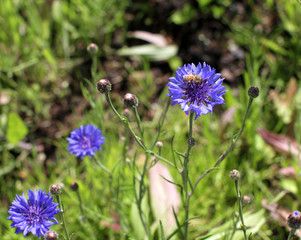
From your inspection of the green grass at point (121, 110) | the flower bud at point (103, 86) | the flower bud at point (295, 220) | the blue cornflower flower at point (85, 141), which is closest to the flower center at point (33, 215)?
the blue cornflower flower at point (85, 141)

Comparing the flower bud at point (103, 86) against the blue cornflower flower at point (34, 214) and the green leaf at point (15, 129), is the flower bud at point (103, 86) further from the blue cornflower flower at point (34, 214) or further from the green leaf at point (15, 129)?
the green leaf at point (15, 129)

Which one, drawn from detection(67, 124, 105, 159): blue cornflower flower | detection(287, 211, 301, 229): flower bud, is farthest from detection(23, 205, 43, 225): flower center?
detection(287, 211, 301, 229): flower bud

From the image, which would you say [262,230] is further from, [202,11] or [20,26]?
[20,26]

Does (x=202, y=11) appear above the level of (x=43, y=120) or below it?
above

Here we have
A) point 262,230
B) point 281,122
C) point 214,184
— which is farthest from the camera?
point 281,122

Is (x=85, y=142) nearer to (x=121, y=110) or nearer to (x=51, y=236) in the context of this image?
(x=51, y=236)

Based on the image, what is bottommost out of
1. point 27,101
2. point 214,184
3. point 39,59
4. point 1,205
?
point 214,184

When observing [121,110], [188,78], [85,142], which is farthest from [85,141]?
[121,110]

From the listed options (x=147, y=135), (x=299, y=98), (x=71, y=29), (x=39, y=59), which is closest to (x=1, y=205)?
(x=147, y=135)
